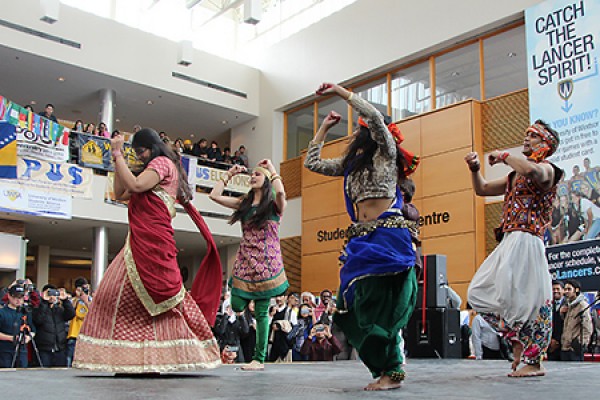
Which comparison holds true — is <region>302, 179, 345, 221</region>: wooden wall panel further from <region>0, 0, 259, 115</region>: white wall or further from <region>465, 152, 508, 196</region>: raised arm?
<region>465, 152, 508, 196</region>: raised arm

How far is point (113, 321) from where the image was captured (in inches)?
151

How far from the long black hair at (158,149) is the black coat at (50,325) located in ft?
16.3

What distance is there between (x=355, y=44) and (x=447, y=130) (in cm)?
362

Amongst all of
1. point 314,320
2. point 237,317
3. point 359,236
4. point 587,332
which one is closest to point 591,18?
point 587,332

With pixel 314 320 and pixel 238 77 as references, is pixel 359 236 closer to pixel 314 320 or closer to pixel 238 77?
pixel 314 320

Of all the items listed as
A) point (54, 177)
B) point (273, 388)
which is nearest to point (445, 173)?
point (54, 177)

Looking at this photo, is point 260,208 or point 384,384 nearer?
point 384,384

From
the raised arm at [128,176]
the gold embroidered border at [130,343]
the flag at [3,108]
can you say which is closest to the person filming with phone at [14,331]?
the gold embroidered border at [130,343]

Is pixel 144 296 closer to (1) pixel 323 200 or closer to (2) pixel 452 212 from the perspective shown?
(2) pixel 452 212

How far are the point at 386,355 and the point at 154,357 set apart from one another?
1.34 metres

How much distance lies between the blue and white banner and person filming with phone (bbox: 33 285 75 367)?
506 cm

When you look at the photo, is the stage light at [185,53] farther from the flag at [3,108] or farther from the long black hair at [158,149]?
the long black hair at [158,149]

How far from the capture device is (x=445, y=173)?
1348cm

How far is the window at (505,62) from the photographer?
12.9 metres
